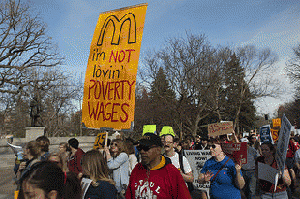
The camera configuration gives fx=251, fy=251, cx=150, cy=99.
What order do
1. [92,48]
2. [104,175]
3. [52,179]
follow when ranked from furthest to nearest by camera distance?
[92,48], [104,175], [52,179]

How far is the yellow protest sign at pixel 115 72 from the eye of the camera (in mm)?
4777

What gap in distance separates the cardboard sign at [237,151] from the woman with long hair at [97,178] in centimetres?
183

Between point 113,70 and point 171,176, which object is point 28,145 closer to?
point 113,70

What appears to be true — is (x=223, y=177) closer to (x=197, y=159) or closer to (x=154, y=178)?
(x=154, y=178)

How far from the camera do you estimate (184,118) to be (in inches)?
966

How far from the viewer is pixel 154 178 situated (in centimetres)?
252

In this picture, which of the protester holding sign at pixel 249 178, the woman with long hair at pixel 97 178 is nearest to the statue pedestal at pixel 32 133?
the protester holding sign at pixel 249 178

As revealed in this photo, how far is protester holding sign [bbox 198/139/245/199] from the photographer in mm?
3648

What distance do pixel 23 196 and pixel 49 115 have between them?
26.4 metres

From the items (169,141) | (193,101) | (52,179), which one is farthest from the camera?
(193,101)

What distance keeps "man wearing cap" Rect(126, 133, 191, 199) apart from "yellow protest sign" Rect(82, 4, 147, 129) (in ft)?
6.54

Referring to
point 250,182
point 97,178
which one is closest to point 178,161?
point 97,178

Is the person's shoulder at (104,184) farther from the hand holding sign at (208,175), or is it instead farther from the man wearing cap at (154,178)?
the hand holding sign at (208,175)

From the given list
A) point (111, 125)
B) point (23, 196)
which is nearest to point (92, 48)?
point (111, 125)
